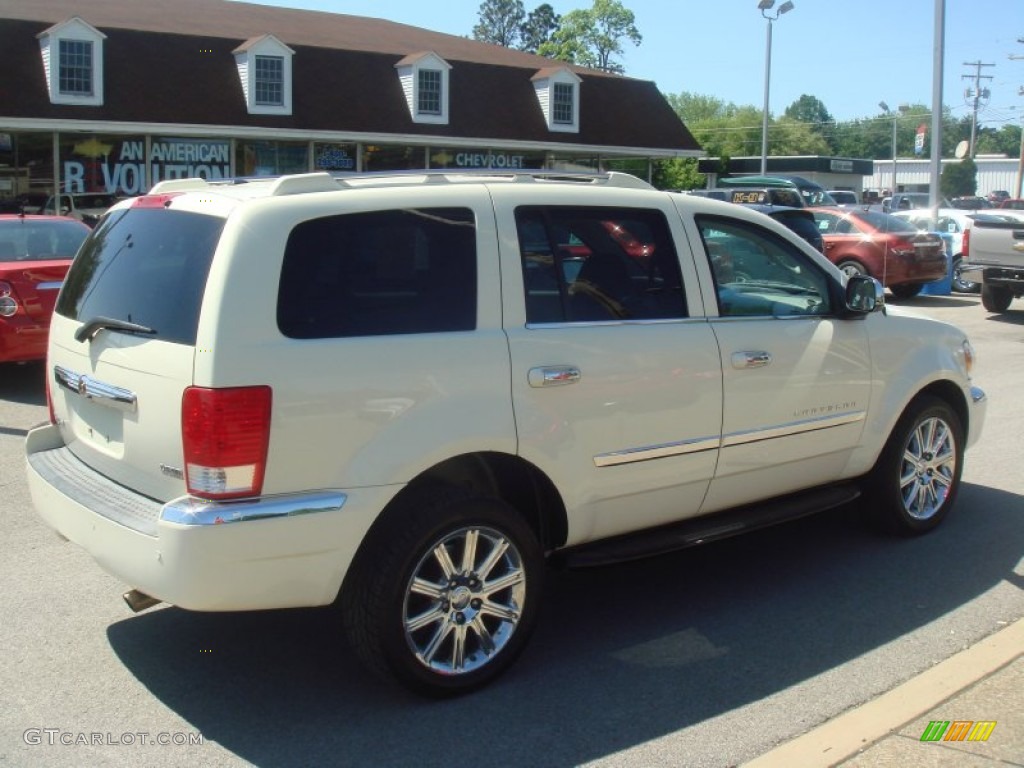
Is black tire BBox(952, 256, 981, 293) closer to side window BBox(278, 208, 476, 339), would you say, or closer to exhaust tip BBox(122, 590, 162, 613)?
side window BBox(278, 208, 476, 339)

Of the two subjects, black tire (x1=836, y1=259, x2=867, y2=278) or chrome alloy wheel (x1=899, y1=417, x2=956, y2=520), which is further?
black tire (x1=836, y1=259, x2=867, y2=278)

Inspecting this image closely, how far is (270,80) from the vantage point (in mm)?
27328

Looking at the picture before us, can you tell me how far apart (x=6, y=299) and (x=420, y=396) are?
6749 mm

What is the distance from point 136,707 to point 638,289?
2.63 meters

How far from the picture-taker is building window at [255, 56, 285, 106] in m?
27.2

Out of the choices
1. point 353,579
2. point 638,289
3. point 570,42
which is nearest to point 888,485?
point 638,289

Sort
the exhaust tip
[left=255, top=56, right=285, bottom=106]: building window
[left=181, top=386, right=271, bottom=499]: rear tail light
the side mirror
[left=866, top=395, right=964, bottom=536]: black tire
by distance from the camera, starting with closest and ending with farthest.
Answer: [left=181, top=386, right=271, bottom=499]: rear tail light < the exhaust tip < the side mirror < [left=866, top=395, right=964, bottom=536]: black tire < [left=255, top=56, right=285, bottom=106]: building window

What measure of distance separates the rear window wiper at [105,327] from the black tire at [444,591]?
113cm

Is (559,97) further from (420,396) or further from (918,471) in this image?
(420,396)

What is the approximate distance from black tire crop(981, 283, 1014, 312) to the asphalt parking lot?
12937 mm

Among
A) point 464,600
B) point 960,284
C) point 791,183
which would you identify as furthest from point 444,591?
point 791,183

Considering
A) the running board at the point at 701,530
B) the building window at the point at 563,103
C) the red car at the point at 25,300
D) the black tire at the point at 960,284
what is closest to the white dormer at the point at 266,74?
the building window at the point at 563,103

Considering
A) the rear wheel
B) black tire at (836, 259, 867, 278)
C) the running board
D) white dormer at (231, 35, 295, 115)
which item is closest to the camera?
the running board

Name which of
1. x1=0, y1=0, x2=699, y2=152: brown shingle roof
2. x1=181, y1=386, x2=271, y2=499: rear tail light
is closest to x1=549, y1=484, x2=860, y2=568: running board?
x1=181, y1=386, x2=271, y2=499: rear tail light
